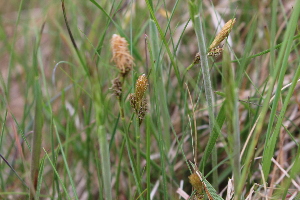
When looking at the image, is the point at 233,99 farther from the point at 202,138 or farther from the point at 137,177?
the point at 202,138

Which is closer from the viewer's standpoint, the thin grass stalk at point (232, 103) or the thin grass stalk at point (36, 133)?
the thin grass stalk at point (232, 103)

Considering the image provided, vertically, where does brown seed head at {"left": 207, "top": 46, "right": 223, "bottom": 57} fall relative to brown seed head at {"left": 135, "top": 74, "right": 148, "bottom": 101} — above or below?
above

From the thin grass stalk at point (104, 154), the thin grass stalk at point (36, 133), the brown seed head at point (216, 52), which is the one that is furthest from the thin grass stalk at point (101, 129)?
the brown seed head at point (216, 52)

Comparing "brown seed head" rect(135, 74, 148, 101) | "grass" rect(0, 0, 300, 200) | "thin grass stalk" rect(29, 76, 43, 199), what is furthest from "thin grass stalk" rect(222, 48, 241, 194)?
"thin grass stalk" rect(29, 76, 43, 199)

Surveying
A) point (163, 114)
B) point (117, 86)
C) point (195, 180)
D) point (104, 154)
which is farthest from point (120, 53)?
point (163, 114)

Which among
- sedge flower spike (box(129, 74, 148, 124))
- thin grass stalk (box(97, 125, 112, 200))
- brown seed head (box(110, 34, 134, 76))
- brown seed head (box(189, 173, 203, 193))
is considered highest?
brown seed head (box(110, 34, 134, 76))

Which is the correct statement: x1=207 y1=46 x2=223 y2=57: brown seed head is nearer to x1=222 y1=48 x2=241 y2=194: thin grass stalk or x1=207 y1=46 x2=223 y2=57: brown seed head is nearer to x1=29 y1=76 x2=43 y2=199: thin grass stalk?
x1=222 y1=48 x2=241 y2=194: thin grass stalk

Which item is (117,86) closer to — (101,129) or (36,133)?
(101,129)

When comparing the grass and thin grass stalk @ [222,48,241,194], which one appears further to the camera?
the grass

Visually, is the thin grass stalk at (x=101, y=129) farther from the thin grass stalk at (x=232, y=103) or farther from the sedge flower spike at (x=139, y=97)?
the thin grass stalk at (x=232, y=103)

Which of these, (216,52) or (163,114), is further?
(163,114)
